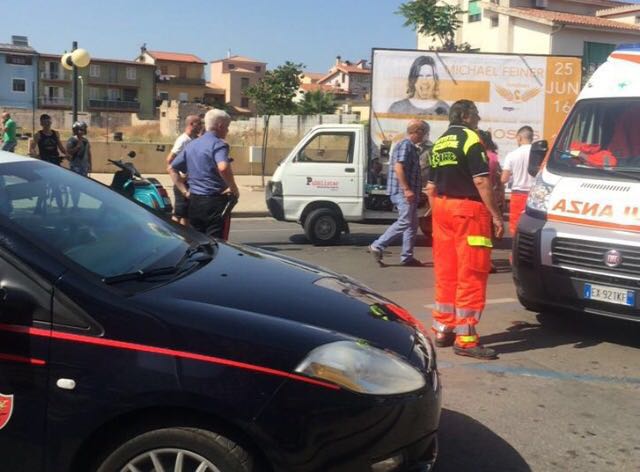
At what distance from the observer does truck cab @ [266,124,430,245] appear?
10.6 metres

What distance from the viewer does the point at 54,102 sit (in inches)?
3292

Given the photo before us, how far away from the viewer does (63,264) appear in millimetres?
2682

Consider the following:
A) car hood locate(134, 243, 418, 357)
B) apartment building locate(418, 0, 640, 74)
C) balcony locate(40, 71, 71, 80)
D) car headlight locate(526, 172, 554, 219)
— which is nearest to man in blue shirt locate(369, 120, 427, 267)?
car headlight locate(526, 172, 554, 219)

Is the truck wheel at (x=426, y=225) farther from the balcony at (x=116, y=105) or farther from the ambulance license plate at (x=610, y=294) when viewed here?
the balcony at (x=116, y=105)

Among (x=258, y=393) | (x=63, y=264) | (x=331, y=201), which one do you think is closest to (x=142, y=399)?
(x=258, y=393)

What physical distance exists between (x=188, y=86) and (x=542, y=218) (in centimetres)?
9750

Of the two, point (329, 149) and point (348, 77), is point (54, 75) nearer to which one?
point (348, 77)

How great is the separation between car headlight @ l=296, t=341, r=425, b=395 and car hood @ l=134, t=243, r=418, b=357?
0.25 ft

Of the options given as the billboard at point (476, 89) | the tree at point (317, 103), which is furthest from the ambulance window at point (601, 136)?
the tree at point (317, 103)

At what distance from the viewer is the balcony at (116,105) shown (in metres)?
83.6

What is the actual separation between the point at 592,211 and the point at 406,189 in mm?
3386

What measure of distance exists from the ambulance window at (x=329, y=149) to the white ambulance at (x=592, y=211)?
4594 millimetres

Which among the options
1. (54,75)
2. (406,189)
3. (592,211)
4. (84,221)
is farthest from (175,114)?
(84,221)

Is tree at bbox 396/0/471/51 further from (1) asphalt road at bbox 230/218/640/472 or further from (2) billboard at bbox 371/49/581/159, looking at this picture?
(1) asphalt road at bbox 230/218/640/472
